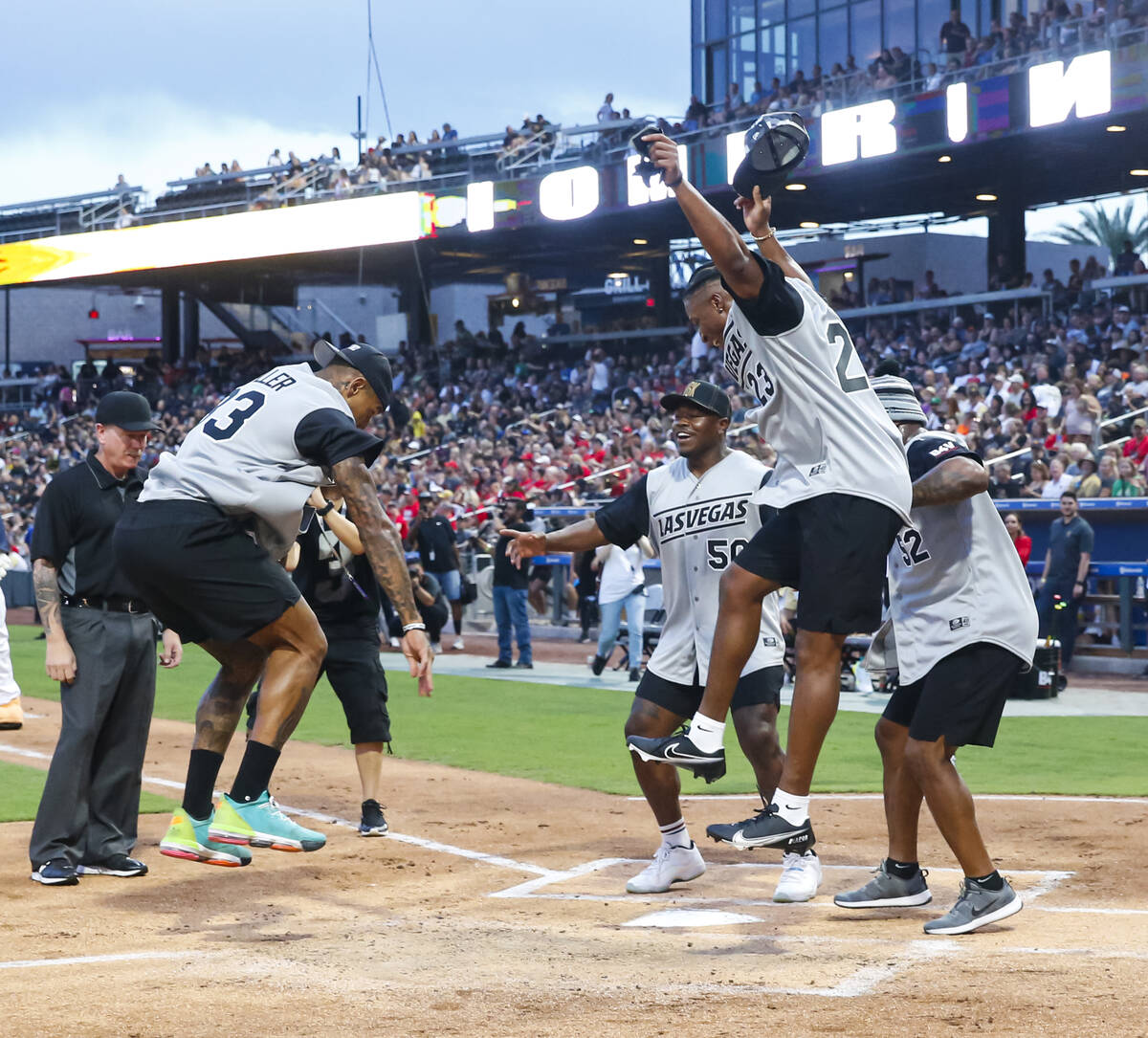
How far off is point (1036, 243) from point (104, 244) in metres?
25.8

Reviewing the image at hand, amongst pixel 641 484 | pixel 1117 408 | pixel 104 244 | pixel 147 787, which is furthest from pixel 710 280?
pixel 104 244

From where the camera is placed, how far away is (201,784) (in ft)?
19.6

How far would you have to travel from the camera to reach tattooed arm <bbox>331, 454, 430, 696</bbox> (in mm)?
5660

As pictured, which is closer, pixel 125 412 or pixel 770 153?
pixel 770 153

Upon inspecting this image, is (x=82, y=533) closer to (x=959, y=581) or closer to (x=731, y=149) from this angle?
(x=959, y=581)

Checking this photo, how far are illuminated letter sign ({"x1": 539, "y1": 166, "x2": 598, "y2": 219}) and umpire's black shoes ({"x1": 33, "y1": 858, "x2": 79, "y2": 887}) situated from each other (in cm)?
2629

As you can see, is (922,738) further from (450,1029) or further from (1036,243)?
(1036,243)

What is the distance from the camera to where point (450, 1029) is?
14.0 feet

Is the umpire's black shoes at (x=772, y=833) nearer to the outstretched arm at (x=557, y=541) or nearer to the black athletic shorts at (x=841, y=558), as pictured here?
the black athletic shorts at (x=841, y=558)

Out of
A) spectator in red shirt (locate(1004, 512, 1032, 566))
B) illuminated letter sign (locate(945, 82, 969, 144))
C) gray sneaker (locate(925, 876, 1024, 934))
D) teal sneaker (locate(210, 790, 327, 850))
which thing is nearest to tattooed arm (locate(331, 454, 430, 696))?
teal sneaker (locate(210, 790, 327, 850))

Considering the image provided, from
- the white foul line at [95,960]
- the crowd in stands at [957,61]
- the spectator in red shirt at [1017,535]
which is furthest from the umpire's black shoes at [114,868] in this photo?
the crowd in stands at [957,61]

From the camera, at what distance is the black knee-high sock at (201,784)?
233 inches

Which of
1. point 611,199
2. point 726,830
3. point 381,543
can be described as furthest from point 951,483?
point 611,199

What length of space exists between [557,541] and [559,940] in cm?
193
